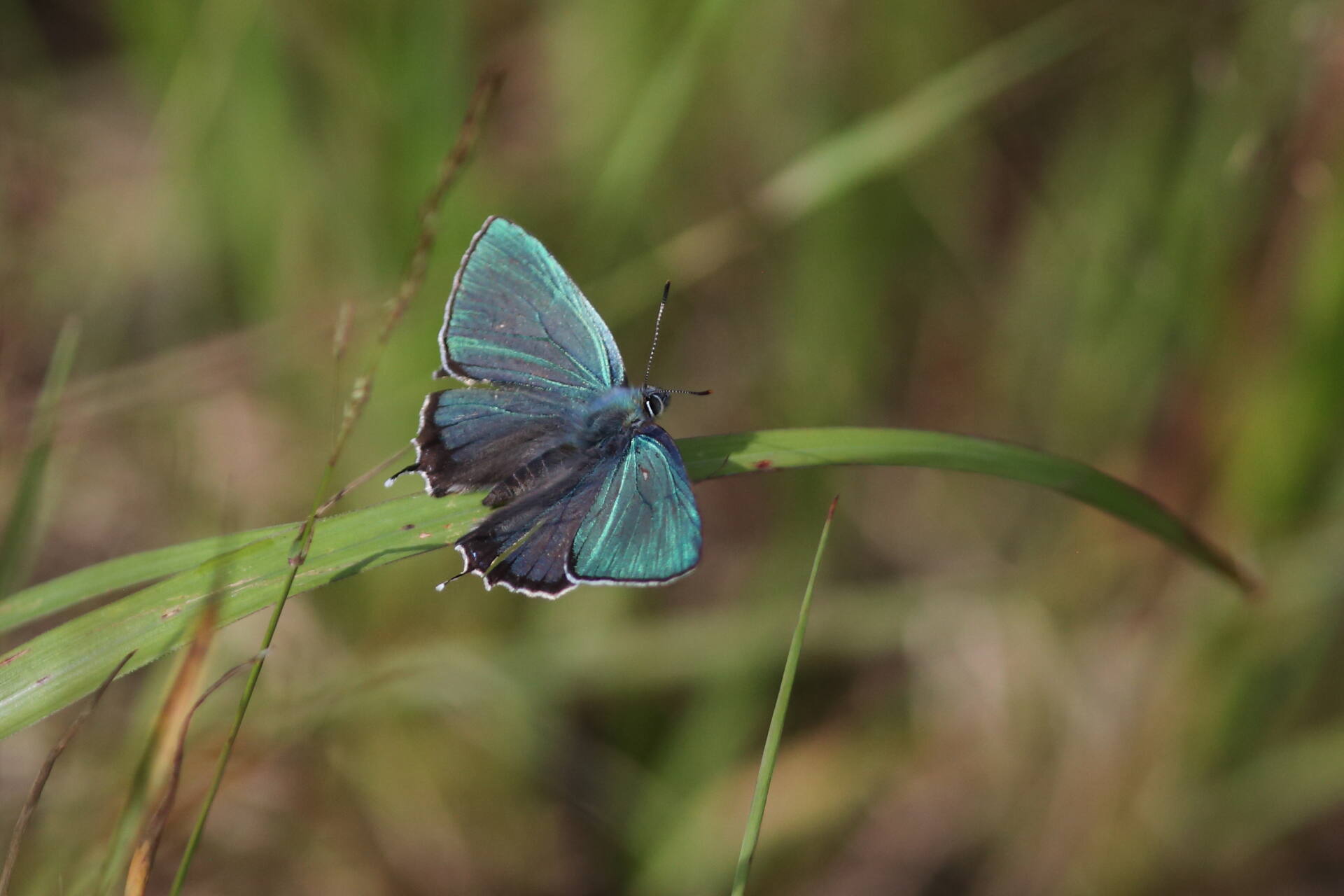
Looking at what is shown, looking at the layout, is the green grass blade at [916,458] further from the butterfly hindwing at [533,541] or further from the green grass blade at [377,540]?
the butterfly hindwing at [533,541]

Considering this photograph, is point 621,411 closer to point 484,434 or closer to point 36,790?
point 484,434

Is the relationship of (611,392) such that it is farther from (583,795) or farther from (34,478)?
(583,795)

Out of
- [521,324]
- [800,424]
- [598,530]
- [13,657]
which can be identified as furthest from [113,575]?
[800,424]

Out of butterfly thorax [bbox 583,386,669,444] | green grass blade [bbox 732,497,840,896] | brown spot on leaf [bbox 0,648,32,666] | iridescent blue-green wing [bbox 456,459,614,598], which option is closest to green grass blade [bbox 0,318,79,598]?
brown spot on leaf [bbox 0,648,32,666]

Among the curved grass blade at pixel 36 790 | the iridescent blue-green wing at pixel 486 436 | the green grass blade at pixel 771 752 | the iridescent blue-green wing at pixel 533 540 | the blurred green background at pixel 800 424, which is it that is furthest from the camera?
the blurred green background at pixel 800 424

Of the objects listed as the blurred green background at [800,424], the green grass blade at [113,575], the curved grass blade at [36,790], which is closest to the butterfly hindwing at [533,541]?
the green grass blade at [113,575]

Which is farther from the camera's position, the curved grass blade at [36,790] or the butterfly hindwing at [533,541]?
the butterfly hindwing at [533,541]

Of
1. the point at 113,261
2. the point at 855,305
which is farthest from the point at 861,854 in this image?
the point at 113,261
